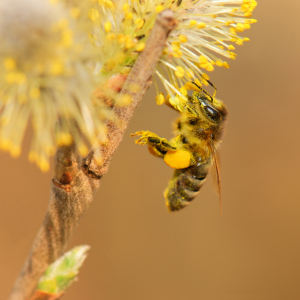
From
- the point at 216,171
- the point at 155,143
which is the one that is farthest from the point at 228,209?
the point at 155,143

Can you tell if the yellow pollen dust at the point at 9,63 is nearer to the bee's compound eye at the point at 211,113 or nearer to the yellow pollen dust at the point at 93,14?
the yellow pollen dust at the point at 93,14

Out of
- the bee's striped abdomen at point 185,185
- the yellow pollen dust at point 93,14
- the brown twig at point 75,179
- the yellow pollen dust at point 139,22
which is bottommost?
the brown twig at point 75,179

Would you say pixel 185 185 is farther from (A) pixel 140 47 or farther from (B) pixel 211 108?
(A) pixel 140 47

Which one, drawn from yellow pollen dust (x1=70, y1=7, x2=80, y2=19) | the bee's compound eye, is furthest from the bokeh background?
yellow pollen dust (x1=70, y1=7, x2=80, y2=19)

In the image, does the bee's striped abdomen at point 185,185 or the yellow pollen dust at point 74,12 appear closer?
the yellow pollen dust at point 74,12

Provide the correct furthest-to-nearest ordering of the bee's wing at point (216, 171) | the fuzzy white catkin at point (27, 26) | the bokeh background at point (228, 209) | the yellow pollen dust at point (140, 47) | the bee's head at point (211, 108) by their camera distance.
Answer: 1. the bokeh background at point (228, 209)
2. the bee's wing at point (216, 171)
3. the bee's head at point (211, 108)
4. the yellow pollen dust at point (140, 47)
5. the fuzzy white catkin at point (27, 26)

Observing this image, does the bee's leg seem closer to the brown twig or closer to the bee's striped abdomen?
the bee's striped abdomen

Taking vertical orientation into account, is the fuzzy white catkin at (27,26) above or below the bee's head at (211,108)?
below

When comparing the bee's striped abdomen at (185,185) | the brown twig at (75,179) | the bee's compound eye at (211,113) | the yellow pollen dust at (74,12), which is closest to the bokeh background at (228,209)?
the bee's striped abdomen at (185,185)

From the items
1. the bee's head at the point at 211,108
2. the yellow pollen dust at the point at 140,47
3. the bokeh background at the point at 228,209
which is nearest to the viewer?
the yellow pollen dust at the point at 140,47
